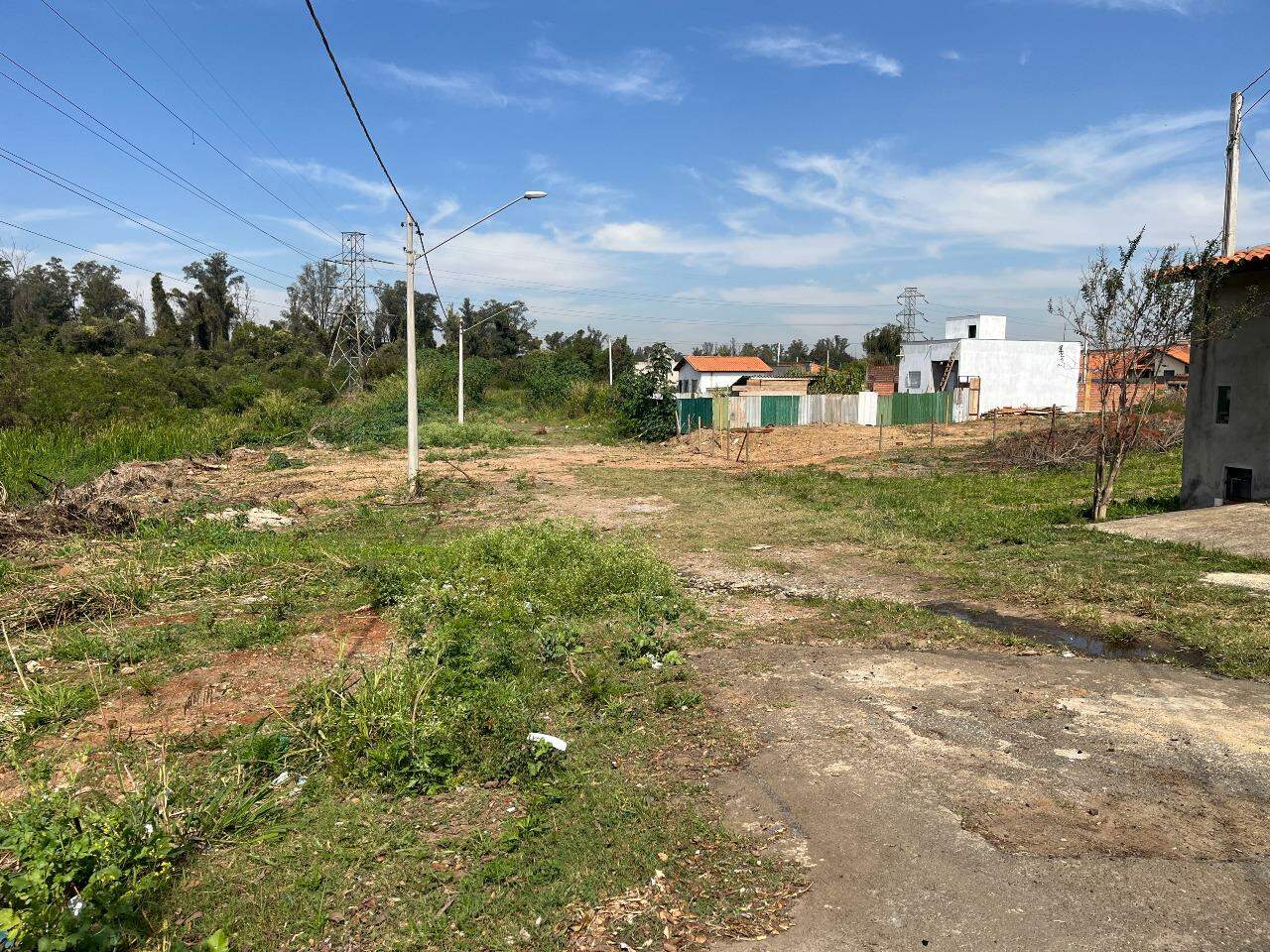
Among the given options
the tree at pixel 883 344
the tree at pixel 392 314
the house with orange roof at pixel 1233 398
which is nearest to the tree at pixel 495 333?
the tree at pixel 392 314

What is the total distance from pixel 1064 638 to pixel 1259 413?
8.07m

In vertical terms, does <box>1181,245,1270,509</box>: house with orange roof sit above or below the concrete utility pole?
below

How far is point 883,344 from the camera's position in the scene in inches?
3501

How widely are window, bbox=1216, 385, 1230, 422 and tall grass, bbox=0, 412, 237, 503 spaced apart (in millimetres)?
20034

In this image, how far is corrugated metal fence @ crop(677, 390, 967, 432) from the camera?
3266 centimetres

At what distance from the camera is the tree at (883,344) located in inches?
3276

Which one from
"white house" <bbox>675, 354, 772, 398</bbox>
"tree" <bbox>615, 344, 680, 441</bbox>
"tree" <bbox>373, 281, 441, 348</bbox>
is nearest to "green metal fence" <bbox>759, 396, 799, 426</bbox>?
"tree" <bbox>615, 344, 680, 441</bbox>

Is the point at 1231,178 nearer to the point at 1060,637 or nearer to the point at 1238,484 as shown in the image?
the point at 1238,484

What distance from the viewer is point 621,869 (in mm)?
3953

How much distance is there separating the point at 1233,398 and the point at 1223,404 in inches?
10.9

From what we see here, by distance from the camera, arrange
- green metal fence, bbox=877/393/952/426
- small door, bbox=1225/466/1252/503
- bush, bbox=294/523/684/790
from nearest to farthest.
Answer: bush, bbox=294/523/684/790 < small door, bbox=1225/466/1252/503 < green metal fence, bbox=877/393/952/426

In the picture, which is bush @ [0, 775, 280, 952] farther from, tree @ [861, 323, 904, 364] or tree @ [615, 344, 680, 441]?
tree @ [861, 323, 904, 364]

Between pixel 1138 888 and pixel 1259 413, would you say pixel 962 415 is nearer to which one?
pixel 1259 413

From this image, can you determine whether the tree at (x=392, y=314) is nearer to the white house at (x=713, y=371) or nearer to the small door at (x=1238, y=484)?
the white house at (x=713, y=371)
